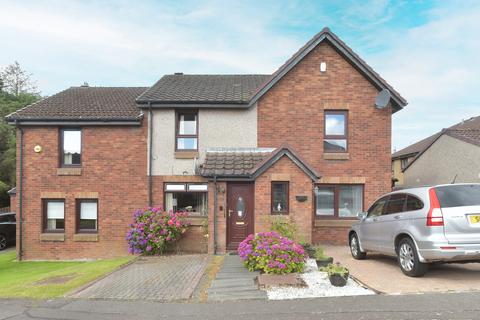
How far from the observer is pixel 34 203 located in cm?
1348

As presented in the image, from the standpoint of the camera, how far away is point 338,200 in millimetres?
13141

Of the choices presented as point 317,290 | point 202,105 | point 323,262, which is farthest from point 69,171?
point 317,290

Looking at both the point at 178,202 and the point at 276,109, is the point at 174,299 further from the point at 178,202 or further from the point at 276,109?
the point at 276,109

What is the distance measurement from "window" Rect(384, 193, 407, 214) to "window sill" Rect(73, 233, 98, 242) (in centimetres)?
988

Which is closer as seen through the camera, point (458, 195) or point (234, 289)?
point (458, 195)

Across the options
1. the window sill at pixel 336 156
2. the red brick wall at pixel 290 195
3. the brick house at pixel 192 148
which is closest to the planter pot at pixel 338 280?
the red brick wall at pixel 290 195

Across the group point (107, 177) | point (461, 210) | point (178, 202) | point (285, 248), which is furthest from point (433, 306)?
point (107, 177)

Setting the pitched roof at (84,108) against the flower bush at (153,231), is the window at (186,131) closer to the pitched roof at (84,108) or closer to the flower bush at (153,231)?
the pitched roof at (84,108)

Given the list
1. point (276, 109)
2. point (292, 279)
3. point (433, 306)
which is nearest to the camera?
point (433, 306)

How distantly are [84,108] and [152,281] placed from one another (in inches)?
338

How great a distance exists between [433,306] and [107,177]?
36.2ft

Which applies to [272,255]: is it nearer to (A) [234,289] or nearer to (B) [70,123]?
(A) [234,289]

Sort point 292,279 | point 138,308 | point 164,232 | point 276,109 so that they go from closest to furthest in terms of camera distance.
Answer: point 138,308 < point 292,279 < point 164,232 < point 276,109

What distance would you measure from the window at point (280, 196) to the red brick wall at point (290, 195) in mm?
196
